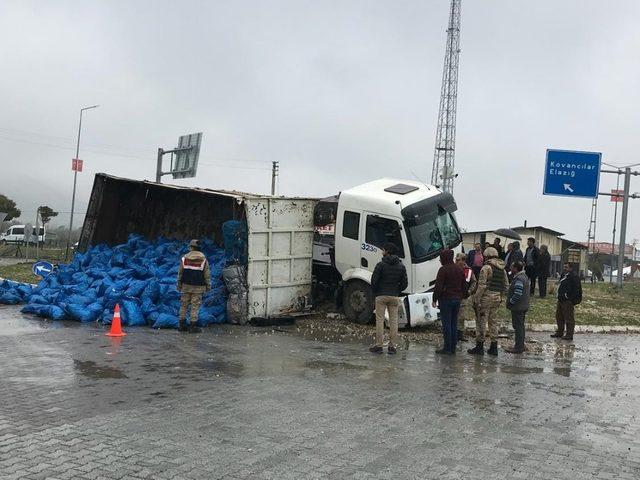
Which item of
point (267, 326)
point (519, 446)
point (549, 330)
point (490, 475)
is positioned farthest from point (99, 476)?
point (549, 330)

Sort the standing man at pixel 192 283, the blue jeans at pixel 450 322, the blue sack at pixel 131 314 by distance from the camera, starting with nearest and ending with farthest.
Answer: the blue jeans at pixel 450 322 → the standing man at pixel 192 283 → the blue sack at pixel 131 314

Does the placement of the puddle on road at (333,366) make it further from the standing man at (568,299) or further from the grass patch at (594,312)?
the grass patch at (594,312)

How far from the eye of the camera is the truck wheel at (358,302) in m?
13.1

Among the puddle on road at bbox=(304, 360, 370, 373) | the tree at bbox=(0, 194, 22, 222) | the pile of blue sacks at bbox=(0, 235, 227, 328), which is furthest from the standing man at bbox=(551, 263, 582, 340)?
the tree at bbox=(0, 194, 22, 222)

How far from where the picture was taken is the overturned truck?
12.9 m

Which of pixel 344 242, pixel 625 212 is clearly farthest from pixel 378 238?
pixel 625 212

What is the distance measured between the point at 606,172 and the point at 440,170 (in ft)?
137

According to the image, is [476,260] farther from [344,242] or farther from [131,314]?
[131,314]

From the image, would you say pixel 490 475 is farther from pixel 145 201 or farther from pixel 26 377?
pixel 145 201

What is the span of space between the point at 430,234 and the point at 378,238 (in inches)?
41.7

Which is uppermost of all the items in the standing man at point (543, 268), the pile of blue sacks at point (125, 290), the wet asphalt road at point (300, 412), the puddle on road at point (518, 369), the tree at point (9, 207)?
the tree at point (9, 207)

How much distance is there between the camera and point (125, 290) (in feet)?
42.7

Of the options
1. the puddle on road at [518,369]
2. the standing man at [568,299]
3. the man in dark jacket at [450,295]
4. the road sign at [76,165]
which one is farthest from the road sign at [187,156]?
the puddle on road at [518,369]

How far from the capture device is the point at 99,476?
472cm
